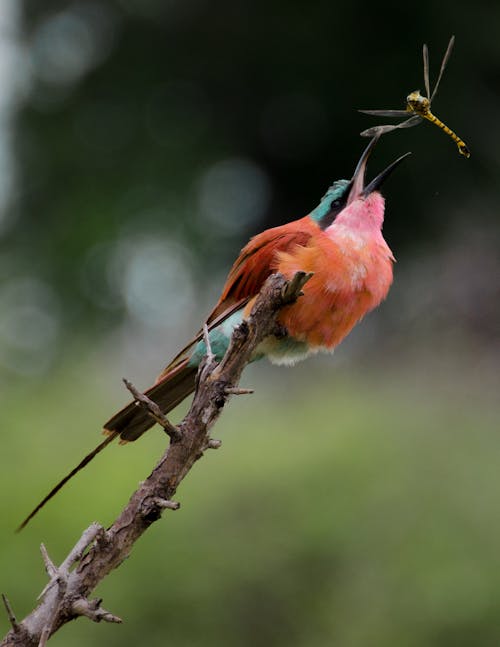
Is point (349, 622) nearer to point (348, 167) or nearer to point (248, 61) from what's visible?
point (348, 167)

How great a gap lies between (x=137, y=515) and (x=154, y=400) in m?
0.74

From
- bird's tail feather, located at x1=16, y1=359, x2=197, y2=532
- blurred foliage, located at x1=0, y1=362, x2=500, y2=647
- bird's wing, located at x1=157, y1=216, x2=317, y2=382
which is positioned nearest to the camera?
bird's tail feather, located at x1=16, y1=359, x2=197, y2=532

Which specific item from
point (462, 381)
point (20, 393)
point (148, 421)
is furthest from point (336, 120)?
point (148, 421)

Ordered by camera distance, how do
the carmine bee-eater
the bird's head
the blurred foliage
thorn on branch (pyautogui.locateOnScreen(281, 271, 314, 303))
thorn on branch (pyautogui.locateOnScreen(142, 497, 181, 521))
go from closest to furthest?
thorn on branch (pyautogui.locateOnScreen(142, 497, 181, 521)) < thorn on branch (pyautogui.locateOnScreen(281, 271, 314, 303)) < the carmine bee-eater < the bird's head < the blurred foliage

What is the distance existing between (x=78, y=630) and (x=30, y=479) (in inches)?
35.8

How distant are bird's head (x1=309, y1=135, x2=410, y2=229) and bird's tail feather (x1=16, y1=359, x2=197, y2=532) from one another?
1.84 ft

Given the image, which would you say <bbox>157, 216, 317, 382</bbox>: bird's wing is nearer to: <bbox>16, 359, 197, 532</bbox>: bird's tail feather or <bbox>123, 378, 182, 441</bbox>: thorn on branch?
<bbox>16, 359, 197, 532</bbox>: bird's tail feather

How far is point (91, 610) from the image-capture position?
1.84m

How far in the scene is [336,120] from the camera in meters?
7.12

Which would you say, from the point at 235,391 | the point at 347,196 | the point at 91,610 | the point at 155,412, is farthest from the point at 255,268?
the point at 91,610

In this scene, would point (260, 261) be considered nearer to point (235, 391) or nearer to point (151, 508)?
point (235, 391)

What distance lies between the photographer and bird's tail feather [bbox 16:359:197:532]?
2.47 meters

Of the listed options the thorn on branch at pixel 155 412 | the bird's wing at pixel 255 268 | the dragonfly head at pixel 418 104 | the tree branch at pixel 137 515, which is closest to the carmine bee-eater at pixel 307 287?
the bird's wing at pixel 255 268

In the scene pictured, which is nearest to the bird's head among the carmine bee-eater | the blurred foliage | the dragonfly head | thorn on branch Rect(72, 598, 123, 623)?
the carmine bee-eater
